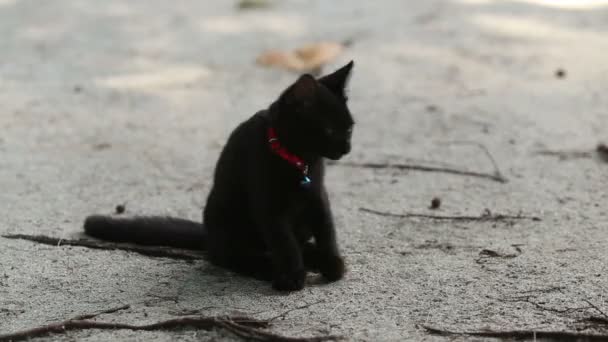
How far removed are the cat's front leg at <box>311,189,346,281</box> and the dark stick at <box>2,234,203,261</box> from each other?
0.48m

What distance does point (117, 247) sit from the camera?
3080mm

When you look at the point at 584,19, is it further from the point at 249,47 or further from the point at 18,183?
the point at 18,183

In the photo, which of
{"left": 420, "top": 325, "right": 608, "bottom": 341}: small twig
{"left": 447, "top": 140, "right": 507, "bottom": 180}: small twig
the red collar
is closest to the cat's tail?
the red collar

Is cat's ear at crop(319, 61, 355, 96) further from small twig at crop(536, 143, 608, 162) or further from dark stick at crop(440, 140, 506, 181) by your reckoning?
small twig at crop(536, 143, 608, 162)

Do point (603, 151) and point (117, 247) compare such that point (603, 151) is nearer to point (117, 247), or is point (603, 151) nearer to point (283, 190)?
point (283, 190)

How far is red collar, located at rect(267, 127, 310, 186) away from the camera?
2633 millimetres

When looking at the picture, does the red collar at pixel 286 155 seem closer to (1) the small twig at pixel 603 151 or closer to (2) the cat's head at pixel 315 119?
(2) the cat's head at pixel 315 119

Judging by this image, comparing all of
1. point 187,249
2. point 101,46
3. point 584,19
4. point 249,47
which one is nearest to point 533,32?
point 584,19

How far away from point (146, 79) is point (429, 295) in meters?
3.35

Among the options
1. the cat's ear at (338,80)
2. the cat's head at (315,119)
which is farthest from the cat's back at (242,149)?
the cat's ear at (338,80)

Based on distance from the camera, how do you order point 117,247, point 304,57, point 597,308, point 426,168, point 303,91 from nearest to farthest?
point 597,308 → point 303,91 → point 117,247 → point 426,168 → point 304,57

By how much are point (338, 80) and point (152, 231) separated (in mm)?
917

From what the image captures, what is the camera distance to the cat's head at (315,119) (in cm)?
256

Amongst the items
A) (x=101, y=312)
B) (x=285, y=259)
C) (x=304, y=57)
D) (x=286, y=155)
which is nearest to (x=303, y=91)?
(x=286, y=155)
